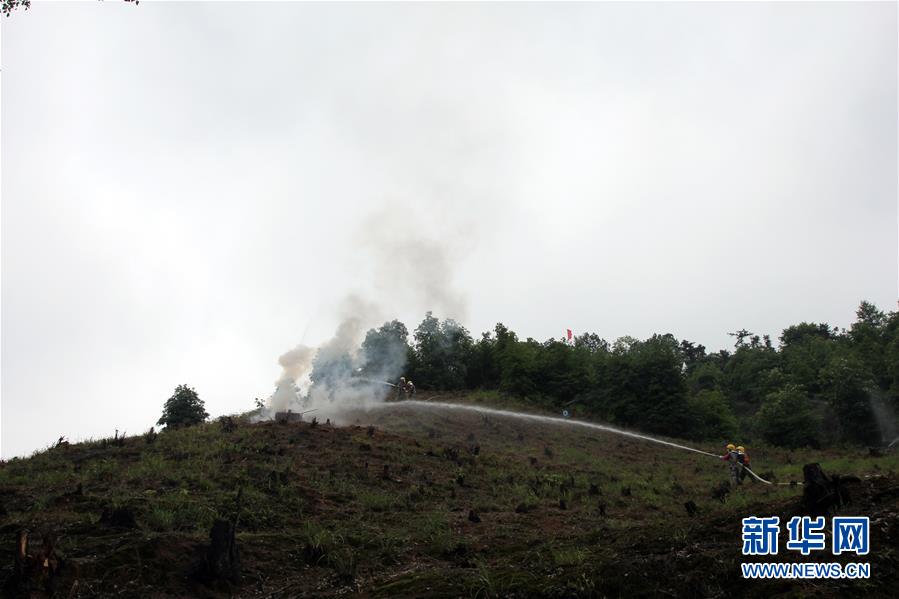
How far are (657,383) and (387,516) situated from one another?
37145 mm

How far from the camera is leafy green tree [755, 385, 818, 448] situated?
42656mm

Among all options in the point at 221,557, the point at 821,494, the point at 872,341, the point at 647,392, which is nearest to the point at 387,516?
the point at 221,557

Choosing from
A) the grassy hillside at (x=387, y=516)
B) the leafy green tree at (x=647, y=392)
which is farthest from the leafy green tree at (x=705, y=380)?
the grassy hillside at (x=387, y=516)

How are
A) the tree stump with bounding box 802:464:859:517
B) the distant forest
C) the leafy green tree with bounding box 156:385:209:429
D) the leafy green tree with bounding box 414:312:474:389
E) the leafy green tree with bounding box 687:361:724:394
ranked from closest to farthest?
the tree stump with bounding box 802:464:859:517, the leafy green tree with bounding box 156:385:209:429, the distant forest, the leafy green tree with bounding box 414:312:474:389, the leafy green tree with bounding box 687:361:724:394

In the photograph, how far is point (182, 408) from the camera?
3944cm

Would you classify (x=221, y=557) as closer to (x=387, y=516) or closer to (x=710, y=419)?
(x=387, y=516)

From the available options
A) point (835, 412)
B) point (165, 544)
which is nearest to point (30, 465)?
point (165, 544)

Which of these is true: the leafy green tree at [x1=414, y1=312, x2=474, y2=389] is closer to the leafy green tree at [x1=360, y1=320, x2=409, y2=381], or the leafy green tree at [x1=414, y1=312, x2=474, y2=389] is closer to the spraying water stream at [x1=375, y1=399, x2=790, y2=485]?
the leafy green tree at [x1=360, y1=320, x2=409, y2=381]

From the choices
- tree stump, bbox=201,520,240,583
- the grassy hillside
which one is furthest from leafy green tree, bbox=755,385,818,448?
tree stump, bbox=201,520,240,583

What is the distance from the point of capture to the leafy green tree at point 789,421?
4266cm

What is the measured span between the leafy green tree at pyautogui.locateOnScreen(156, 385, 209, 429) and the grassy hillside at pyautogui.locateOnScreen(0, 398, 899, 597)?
13.2 m

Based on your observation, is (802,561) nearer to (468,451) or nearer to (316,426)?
(468,451)

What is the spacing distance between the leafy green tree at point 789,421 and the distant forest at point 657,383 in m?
0.07

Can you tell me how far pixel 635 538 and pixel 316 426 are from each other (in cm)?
1862
